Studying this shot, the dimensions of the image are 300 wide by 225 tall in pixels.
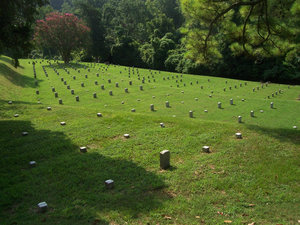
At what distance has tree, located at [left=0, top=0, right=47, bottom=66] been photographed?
27.0 ft

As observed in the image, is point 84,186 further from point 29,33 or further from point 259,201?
point 29,33

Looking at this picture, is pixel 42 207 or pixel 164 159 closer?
pixel 42 207

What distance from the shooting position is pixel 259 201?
4.62 m

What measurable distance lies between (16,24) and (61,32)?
114ft

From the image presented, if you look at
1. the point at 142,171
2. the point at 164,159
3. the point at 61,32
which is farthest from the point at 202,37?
the point at 61,32

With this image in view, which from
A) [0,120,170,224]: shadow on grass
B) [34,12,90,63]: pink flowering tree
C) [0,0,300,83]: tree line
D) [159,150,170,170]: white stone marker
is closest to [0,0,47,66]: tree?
[0,0,300,83]: tree line

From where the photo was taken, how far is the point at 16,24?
8859mm

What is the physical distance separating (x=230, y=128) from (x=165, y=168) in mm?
3512

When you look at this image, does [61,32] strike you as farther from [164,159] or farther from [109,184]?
[109,184]

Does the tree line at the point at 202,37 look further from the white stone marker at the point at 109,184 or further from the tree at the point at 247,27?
the white stone marker at the point at 109,184

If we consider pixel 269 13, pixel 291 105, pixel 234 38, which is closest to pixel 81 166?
pixel 234 38

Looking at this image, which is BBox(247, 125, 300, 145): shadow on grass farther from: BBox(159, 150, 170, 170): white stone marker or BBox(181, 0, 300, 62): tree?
BBox(159, 150, 170, 170): white stone marker

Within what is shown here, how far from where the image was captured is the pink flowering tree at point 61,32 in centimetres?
4000

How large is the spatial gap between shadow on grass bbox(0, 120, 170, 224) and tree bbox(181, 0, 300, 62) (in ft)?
21.2
